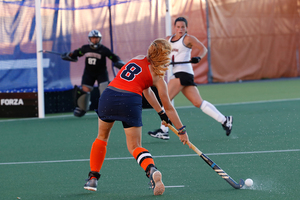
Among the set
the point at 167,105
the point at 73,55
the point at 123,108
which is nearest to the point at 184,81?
the point at 167,105

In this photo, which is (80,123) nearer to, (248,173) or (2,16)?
(2,16)

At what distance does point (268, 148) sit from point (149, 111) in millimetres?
4855

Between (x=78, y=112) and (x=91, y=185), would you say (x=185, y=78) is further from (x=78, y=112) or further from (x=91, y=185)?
(x=78, y=112)

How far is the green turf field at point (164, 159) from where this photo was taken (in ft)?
13.4

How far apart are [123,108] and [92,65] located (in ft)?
18.5

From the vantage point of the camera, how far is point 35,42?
10352mm

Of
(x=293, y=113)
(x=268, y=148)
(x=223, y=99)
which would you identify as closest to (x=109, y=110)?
(x=268, y=148)

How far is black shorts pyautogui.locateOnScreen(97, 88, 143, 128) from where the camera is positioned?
3893 mm

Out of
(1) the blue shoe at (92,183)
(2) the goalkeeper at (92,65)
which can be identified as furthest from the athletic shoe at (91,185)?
(2) the goalkeeper at (92,65)

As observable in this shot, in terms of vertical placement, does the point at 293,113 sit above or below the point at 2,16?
below

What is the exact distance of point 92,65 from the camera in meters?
9.41

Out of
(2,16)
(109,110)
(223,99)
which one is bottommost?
(223,99)

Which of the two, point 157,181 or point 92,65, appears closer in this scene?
point 157,181

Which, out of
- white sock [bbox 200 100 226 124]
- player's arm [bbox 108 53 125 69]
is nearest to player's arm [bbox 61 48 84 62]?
player's arm [bbox 108 53 125 69]
